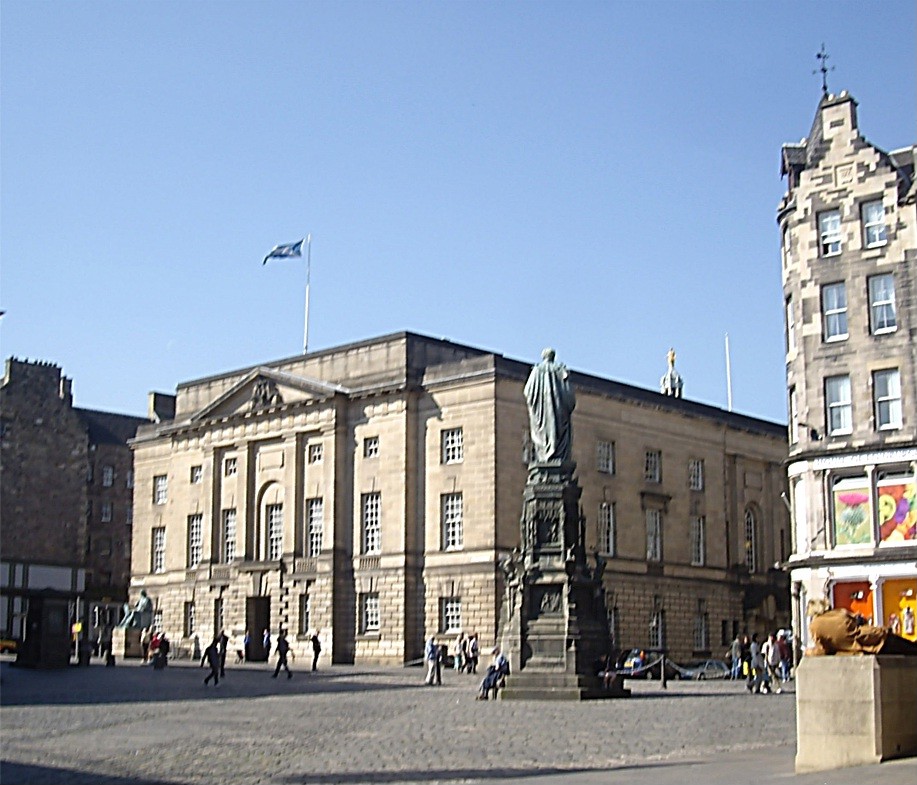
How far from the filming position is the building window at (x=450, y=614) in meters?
57.2

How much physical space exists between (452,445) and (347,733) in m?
35.8

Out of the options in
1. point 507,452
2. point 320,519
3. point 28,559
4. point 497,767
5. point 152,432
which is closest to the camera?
point 497,767

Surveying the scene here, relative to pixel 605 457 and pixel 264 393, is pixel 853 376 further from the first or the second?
pixel 264 393

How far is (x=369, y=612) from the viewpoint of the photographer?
5984cm

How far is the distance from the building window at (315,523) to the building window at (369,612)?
3.60m

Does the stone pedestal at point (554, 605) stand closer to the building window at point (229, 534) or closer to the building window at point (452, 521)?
the building window at point (452, 521)

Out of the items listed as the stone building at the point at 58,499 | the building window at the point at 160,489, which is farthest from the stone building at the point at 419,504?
the stone building at the point at 58,499

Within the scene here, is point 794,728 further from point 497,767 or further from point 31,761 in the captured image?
point 31,761

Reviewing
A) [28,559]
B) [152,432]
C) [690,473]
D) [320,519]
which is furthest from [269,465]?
[28,559]

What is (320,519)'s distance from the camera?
62.6 metres

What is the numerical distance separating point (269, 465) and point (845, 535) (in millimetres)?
32632

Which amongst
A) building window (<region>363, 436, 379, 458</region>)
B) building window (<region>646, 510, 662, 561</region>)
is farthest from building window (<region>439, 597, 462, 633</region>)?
building window (<region>646, 510, 662, 561</region>)

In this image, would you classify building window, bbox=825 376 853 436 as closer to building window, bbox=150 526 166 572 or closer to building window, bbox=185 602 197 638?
building window, bbox=185 602 197 638

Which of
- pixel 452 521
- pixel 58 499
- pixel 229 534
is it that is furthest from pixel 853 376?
pixel 58 499
